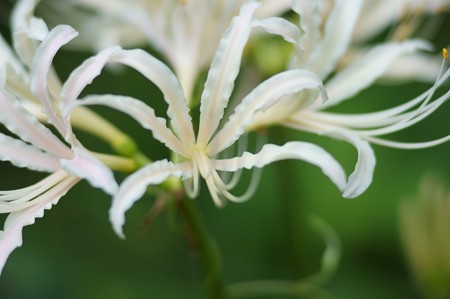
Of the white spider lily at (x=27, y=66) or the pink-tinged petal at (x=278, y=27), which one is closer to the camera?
the pink-tinged petal at (x=278, y=27)

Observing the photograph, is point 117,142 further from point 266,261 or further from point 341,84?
point 266,261

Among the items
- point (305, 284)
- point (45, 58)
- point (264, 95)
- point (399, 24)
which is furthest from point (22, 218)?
point (399, 24)

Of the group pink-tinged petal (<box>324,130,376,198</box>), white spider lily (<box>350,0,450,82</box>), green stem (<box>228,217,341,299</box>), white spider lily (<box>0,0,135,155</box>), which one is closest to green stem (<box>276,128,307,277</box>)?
green stem (<box>228,217,341,299</box>)

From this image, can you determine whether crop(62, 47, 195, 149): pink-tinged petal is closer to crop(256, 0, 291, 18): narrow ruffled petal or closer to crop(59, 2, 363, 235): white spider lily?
crop(59, 2, 363, 235): white spider lily

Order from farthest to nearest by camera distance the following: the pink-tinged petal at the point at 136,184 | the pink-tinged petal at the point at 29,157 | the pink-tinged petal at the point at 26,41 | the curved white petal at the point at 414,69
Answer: the curved white petal at the point at 414,69
the pink-tinged petal at the point at 26,41
the pink-tinged petal at the point at 29,157
the pink-tinged petal at the point at 136,184

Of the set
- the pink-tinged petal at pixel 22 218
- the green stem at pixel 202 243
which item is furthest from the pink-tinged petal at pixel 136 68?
the green stem at pixel 202 243

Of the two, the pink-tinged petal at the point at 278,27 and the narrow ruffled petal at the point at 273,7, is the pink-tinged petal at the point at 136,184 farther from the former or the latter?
the narrow ruffled petal at the point at 273,7
